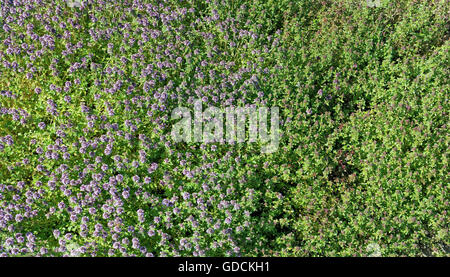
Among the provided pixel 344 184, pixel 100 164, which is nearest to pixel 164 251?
pixel 100 164

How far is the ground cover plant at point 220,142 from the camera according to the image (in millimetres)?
5039

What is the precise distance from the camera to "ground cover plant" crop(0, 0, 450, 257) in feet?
16.5

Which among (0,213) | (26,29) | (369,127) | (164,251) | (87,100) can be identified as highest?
(26,29)

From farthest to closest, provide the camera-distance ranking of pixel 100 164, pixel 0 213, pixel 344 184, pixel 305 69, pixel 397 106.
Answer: pixel 305 69 < pixel 397 106 < pixel 344 184 < pixel 100 164 < pixel 0 213

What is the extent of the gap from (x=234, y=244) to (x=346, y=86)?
115 inches

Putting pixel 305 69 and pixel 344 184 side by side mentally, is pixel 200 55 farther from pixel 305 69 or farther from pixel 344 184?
pixel 344 184

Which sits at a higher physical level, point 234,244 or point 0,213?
point 0,213

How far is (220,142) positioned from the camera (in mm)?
5664

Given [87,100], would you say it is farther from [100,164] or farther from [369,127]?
[369,127]

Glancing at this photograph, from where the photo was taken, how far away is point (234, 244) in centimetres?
492

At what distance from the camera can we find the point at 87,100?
604 cm

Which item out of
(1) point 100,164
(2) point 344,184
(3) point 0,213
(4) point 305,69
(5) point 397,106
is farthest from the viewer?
(4) point 305,69

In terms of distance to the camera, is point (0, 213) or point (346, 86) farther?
point (346, 86)

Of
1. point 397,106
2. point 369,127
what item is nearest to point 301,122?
point 369,127
